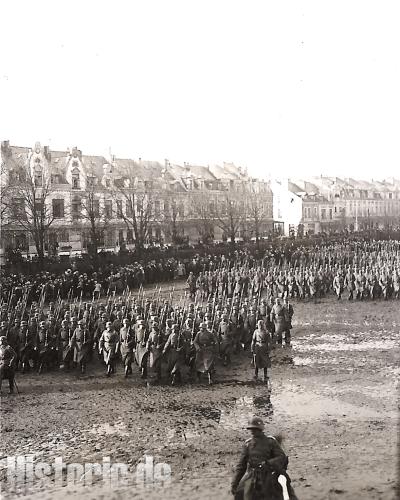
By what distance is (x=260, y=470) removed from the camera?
441 cm

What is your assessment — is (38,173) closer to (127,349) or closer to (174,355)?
(127,349)

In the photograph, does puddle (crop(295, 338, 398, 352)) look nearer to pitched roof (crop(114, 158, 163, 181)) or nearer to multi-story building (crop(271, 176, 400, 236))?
multi-story building (crop(271, 176, 400, 236))

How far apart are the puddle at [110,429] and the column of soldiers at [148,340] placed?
200cm

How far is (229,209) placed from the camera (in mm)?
21938

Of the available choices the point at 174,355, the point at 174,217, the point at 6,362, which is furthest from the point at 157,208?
the point at 6,362

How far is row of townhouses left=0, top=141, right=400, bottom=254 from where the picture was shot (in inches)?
766

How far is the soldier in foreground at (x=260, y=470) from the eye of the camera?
4.40m

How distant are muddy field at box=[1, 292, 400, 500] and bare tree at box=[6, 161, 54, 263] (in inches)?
374

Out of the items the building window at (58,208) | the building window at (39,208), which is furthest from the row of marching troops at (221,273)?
the building window at (58,208)

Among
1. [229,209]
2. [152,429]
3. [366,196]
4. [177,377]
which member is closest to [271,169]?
[229,209]

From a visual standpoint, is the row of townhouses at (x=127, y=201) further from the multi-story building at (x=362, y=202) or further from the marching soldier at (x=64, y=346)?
the marching soldier at (x=64, y=346)

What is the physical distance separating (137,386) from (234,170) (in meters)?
12.4

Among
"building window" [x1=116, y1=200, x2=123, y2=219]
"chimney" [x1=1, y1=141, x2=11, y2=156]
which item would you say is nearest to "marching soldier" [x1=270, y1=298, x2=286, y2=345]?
"building window" [x1=116, y1=200, x2=123, y2=219]

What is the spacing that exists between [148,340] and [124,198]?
13320mm
